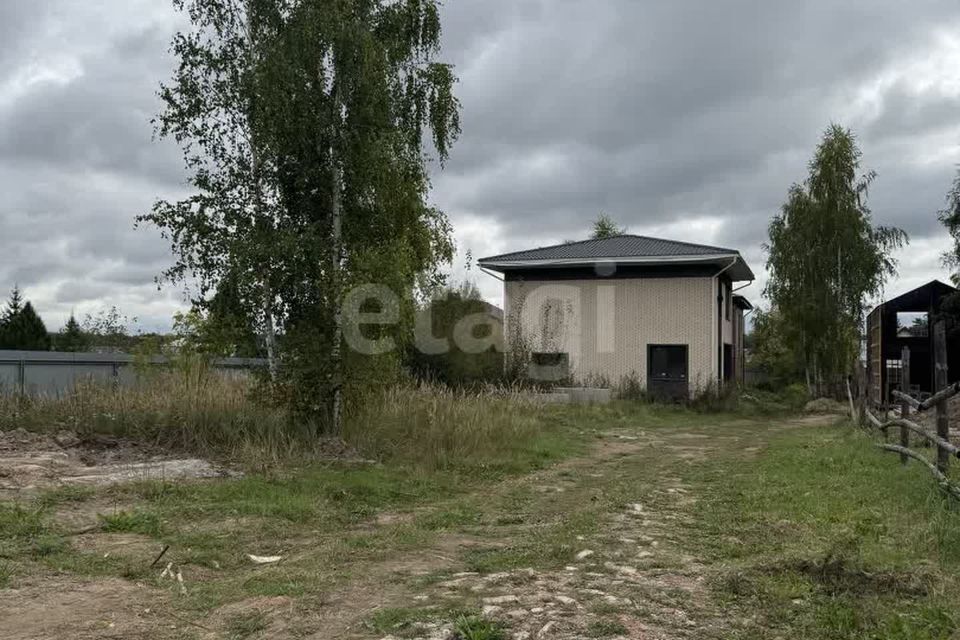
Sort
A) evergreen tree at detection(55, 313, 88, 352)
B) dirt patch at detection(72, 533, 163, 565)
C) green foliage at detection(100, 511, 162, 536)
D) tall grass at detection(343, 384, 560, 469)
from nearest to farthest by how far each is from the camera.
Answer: dirt patch at detection(72, 533, 163, 565) → green foliage at detection(100, 511, 162, 536) → tall grass at detection(343, 384, 560, 469) → evergreen tree at detection(55, 313, 88, 352)

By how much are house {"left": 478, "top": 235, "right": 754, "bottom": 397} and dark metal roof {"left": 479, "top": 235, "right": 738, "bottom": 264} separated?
1.4 inches

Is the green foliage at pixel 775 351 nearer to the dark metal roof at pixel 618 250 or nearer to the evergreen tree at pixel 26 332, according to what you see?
the dark metal roof at pixel 618 250

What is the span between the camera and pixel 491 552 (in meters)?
6.04

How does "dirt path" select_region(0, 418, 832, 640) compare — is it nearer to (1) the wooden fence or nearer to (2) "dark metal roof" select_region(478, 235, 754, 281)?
(1) the wooden fence


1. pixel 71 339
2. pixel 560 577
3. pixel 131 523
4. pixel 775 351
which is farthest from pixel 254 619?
pixel 775 351

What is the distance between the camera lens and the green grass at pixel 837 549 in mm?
4164

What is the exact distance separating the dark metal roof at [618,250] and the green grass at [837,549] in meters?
16.1

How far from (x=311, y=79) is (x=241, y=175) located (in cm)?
173

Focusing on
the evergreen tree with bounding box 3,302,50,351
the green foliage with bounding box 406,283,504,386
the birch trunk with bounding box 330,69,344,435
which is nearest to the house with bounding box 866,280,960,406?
the green foliage with bounding box 406,283,504,386

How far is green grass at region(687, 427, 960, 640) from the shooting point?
13.7 feet

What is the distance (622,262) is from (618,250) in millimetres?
938

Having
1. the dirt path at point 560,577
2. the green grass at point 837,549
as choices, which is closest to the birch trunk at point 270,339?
the dirt path at point 560,577

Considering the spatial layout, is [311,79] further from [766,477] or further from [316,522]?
[766,477]

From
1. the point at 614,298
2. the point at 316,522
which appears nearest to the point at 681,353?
the point at 614,298
